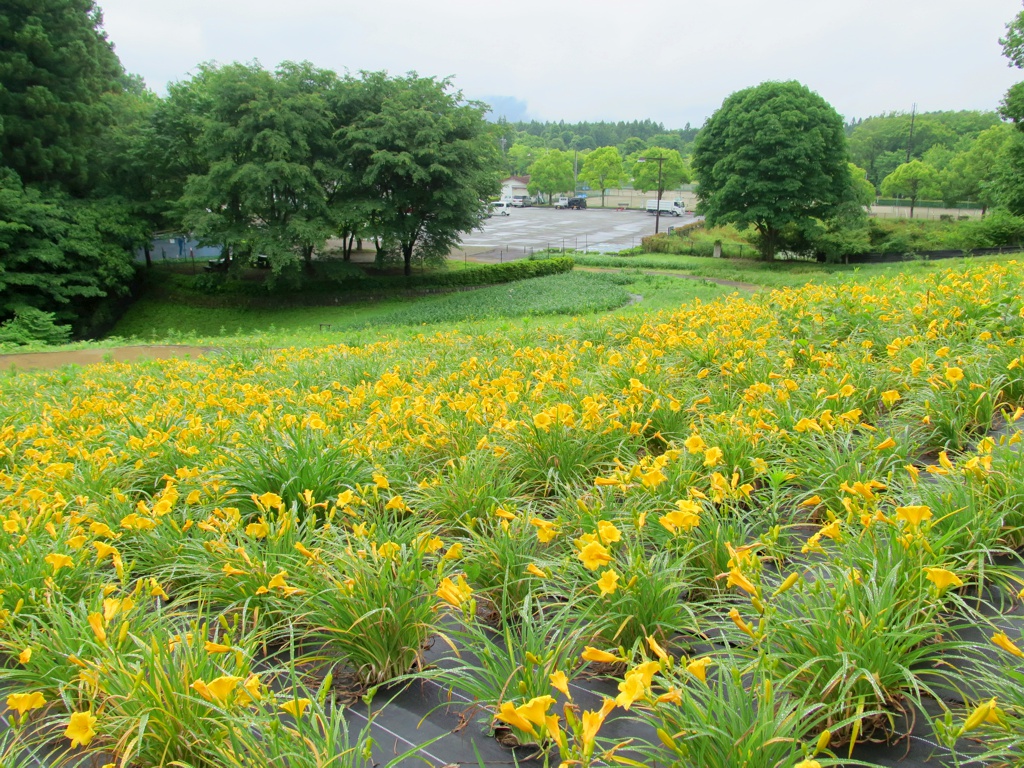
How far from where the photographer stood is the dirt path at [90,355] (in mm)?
12766

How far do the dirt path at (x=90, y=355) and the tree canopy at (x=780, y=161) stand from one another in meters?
26.5

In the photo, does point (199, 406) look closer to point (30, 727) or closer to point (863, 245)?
point (30, 727)

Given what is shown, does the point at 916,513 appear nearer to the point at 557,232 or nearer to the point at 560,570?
the point at 560,570

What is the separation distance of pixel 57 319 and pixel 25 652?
88.9 feet

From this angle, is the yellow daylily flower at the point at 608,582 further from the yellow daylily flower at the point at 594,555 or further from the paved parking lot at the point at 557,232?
the paved parking lot at the point at 557,232

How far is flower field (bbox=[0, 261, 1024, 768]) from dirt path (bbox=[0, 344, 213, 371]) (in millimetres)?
9521

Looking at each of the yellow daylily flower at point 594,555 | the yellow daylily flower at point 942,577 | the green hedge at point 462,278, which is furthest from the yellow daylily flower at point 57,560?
the green hedge at point 462,278

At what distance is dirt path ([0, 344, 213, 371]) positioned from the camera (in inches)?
503

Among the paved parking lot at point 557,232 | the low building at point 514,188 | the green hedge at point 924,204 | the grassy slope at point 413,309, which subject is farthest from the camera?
the low building at point 514,188

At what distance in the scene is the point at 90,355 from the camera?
45.0 feet

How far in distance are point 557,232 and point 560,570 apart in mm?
54094

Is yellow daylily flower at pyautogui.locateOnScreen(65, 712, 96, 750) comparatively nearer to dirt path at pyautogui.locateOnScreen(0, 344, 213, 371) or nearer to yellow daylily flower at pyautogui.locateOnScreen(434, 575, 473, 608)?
yellow daylily flower at pyautogui.locateOnScreen(434, 575, 473, 608)

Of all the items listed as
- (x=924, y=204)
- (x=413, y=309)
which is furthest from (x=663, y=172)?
(x=413, y=309)

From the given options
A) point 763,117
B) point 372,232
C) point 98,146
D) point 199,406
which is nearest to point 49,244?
point 98,146
